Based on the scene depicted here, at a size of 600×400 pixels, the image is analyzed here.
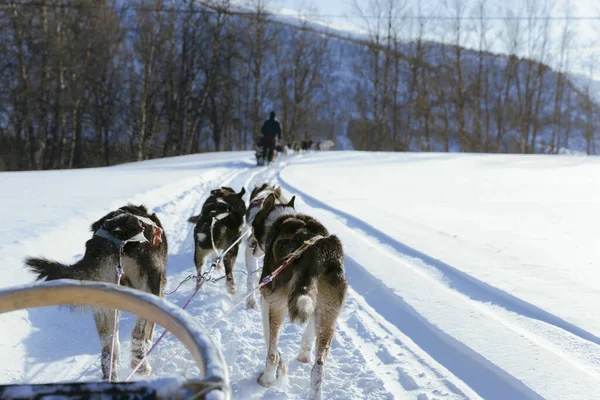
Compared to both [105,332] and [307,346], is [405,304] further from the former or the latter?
[105,332]

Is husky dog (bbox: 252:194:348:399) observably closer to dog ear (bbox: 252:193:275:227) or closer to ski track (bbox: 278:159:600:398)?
dog ear (bbox: 252:193:275:227)

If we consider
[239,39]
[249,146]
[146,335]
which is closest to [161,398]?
[146,335]

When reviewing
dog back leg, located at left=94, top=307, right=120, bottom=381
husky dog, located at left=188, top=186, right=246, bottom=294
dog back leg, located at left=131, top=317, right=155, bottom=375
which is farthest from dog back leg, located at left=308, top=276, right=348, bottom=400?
husky dog, located at left=188, top=186, right=246, bottom=294

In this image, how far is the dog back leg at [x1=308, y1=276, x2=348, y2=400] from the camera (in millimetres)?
2816

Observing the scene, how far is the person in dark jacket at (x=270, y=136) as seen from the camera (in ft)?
63.0

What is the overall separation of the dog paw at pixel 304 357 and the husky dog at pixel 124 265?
1.07 metres

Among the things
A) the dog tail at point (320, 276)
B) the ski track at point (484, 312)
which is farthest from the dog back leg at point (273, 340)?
the ski track at point (484, 312)

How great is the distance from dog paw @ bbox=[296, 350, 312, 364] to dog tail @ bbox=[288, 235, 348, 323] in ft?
2.55

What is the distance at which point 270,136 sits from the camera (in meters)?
19.2

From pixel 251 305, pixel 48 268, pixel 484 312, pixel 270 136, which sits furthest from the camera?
pixel 270 136

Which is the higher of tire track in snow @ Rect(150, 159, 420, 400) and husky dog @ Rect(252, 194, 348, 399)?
husky dog @ Rect(252, 194, 348, 399)

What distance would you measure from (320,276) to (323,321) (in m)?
0.28

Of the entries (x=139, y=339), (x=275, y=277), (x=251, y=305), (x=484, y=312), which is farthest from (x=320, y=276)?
(x=484, y=312)

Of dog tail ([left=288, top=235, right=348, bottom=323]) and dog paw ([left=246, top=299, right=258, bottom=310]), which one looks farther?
dog paw ([left=246, top=299, right=258, bottom=310])
